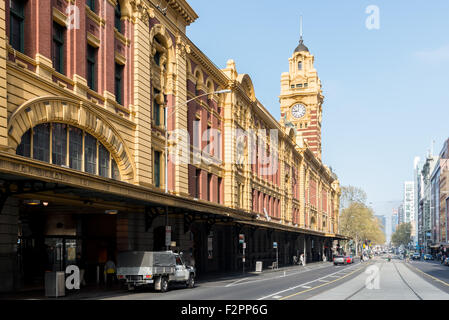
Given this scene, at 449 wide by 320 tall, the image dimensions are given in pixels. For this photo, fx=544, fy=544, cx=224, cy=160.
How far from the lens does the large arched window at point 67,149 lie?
25.3 metres

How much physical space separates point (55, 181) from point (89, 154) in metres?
9.04

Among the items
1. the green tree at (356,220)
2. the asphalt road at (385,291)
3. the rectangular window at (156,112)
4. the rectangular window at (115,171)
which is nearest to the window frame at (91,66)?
the rectangular window at (115,171)

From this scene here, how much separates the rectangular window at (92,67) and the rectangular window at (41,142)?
5171 mm

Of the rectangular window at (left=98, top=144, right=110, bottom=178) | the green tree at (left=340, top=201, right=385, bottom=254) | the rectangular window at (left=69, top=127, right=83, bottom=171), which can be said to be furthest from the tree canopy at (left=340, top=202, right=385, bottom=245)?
the rectangular window at (left=69, top=127, right=83, bottom=171)

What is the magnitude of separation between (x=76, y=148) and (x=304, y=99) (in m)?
100

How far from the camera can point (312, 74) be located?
12538cm

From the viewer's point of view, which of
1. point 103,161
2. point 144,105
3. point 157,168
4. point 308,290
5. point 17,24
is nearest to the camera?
point 17,24

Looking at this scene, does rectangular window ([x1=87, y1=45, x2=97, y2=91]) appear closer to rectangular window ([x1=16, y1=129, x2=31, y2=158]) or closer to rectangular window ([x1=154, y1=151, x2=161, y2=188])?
rectangular window ([x1=16, y1=129, x2=31, y2=158])

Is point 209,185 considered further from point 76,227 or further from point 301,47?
point 301,47

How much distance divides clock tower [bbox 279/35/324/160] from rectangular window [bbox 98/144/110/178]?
3662 inches

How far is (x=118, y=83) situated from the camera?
33.8m

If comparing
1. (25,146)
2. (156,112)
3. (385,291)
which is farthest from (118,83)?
(385,291)

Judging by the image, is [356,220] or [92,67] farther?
[356,220]

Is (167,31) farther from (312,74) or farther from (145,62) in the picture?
(312,74)
